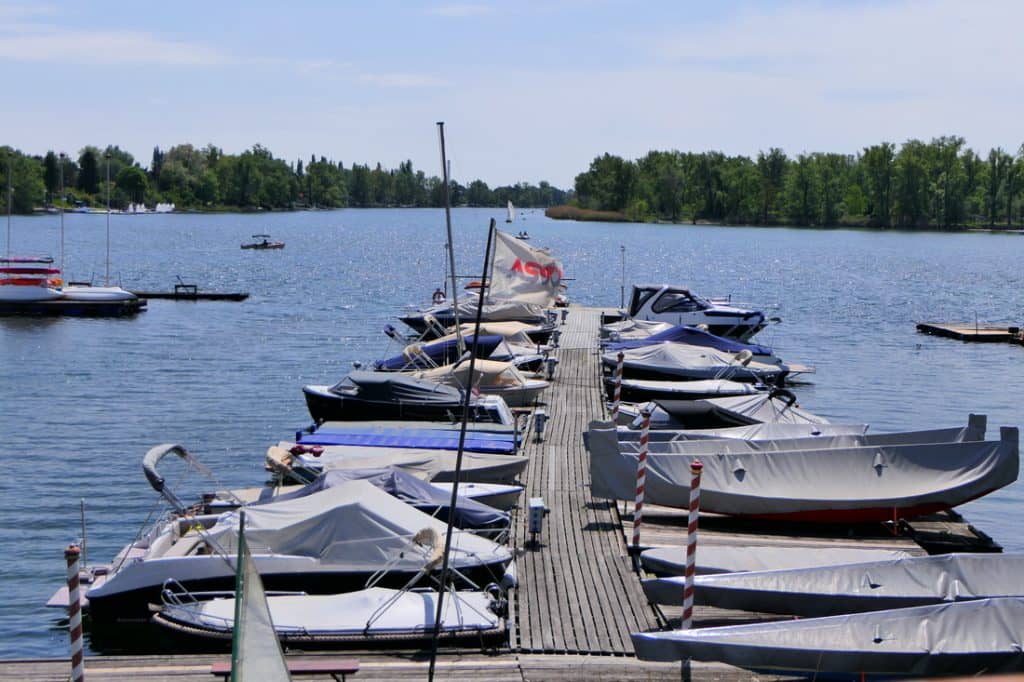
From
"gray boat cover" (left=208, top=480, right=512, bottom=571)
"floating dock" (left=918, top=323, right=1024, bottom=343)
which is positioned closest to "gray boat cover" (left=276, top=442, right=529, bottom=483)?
"gray boat cover" (left=208, top=480, right=512, bottom=571)

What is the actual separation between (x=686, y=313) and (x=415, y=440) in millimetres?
23390

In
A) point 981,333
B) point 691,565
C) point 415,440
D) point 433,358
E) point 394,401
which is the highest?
point 433,358

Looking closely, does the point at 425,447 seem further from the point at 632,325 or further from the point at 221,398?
the point at 632,325

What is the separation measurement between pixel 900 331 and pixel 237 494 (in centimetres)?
4993

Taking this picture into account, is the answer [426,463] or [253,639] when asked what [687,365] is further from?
[253,639]

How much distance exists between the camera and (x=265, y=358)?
4950cm

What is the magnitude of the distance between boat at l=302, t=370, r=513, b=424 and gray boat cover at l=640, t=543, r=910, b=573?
1132 centimetres

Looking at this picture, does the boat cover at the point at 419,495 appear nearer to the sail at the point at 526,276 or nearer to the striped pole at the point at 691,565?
the striped pole at the point at 691,565

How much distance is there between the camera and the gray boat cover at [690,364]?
3591 cm

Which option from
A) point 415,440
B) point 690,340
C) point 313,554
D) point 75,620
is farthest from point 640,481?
point 690,340

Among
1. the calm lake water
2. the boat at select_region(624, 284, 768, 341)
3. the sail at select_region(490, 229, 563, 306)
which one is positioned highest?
the sail at select_region(490, 229, 563, 306)

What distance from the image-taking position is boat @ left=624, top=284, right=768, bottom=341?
4656 centimetres

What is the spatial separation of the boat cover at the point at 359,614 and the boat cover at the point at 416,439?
8316 mm

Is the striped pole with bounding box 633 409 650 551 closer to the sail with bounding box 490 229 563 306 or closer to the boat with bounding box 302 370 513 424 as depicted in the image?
the boat with bounding box 302 370 513 424
